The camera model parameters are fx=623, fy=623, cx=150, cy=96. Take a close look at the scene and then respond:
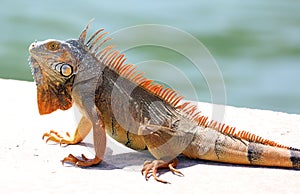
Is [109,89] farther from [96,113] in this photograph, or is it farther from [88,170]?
[88,170]

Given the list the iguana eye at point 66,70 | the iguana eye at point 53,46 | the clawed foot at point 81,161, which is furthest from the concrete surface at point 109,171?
the iguana eye at point 53,46

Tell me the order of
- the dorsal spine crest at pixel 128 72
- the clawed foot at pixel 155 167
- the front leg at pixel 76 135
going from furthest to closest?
the front leg at pixel 76 135
the dorsal spine crest at pixel 128 72
the clawed foot at pixel 155 167

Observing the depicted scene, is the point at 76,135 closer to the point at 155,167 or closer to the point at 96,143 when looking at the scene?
the point at 96,143

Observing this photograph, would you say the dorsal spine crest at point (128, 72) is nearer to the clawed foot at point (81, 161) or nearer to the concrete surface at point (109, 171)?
the concrete surface at point (109, 171)

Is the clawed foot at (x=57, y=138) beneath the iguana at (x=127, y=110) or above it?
beneath

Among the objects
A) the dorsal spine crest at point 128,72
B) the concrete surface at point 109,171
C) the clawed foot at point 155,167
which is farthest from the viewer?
the dorsal spine crest at point 128,72

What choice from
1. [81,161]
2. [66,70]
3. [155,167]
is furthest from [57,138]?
[155,167]

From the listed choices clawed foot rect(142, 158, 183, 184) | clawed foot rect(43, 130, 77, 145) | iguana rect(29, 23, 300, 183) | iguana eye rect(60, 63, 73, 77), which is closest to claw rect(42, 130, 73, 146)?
clawed foot rect(43, 130, 77, 145)

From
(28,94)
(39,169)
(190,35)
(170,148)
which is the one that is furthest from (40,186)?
(190,35)
